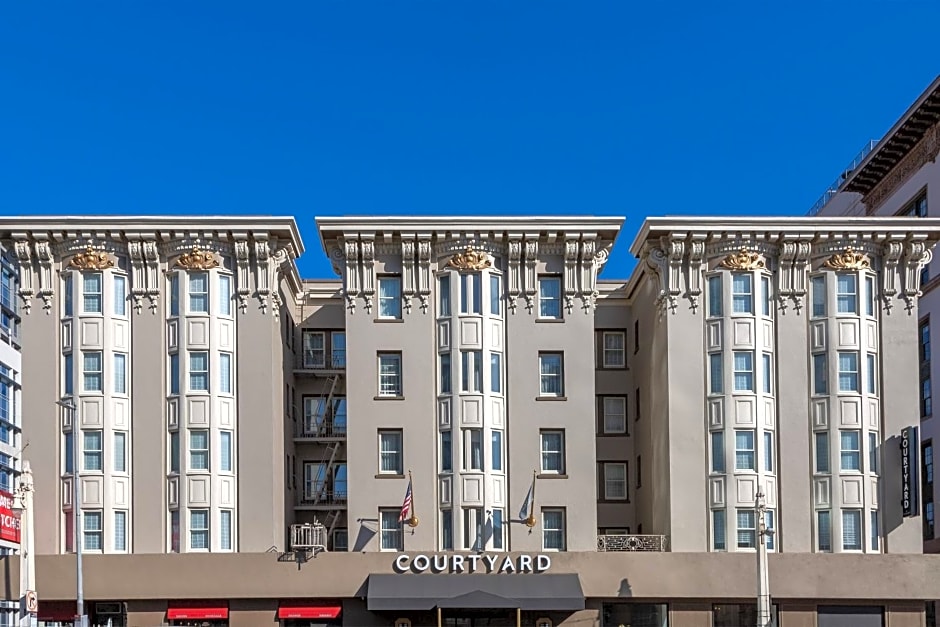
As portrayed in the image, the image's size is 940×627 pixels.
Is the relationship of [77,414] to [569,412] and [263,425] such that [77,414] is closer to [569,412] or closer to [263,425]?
[263,425]

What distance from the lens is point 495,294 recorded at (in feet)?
189

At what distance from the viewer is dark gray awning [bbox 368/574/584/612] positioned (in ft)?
174

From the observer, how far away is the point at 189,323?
2211 inches

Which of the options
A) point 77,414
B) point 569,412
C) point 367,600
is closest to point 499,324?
point 569,412

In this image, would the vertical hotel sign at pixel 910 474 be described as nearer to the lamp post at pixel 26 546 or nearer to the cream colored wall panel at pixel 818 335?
the cream colored wall panel at pixel 818 335

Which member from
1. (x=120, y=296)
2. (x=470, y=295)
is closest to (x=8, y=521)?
(x=120, y=296)

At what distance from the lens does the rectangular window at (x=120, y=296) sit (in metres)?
56.5

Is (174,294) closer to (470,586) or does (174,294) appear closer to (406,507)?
(406,507)

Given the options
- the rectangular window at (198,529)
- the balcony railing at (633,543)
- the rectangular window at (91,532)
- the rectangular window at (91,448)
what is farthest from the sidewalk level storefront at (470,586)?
the rectangular window at (91,448)

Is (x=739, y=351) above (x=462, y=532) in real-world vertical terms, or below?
above

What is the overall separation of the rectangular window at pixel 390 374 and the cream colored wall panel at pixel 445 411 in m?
1.75

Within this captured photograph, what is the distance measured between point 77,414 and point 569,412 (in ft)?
64.5

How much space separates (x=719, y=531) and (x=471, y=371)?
38.6ft

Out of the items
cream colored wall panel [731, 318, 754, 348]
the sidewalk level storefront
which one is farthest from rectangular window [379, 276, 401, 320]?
cream colored wall panel [731, 318, 754, 348]
